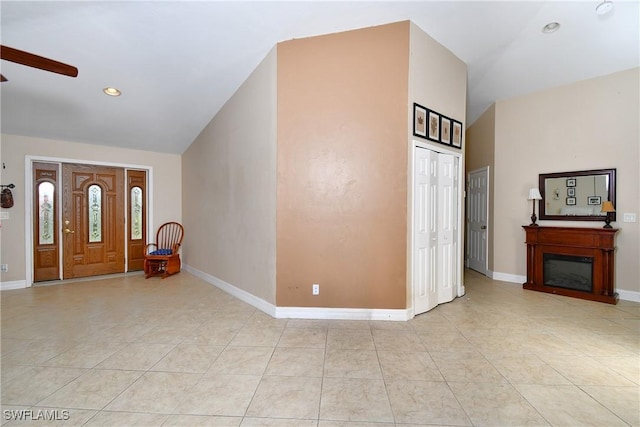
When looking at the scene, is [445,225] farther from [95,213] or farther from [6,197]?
[6,197]

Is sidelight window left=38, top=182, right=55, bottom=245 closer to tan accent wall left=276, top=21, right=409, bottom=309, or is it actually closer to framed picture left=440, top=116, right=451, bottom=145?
tan accent wall left=276, top=21, right=409, bottom=309

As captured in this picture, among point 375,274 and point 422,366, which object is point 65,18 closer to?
point 375,274

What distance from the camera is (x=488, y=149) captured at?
16.4 ft

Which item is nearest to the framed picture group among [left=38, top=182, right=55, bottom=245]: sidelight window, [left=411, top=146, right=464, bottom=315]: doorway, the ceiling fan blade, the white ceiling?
[left=411, top=146, right=464, bottom=315]: doorway

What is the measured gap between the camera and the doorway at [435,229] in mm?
3094

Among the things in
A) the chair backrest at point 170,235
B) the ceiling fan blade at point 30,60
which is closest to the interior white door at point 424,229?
the ceiling fan blade at point 30,60

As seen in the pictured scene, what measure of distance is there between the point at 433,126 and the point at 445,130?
10.8 inches

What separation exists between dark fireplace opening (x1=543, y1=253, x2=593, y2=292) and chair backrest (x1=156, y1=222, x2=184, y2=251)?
653cm

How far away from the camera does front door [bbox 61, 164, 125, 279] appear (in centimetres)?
465

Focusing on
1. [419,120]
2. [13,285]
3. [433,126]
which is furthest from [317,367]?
[13,285]

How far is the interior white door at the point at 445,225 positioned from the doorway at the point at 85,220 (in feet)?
17.7

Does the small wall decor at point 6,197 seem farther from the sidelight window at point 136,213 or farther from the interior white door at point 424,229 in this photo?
the interior white door at point 424,229

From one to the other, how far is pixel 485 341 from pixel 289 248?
85.8 inches

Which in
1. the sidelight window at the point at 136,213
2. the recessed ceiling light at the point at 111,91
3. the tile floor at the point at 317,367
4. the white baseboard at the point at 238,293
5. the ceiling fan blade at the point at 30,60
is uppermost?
the recessed ceiling light at the point at 111,91
